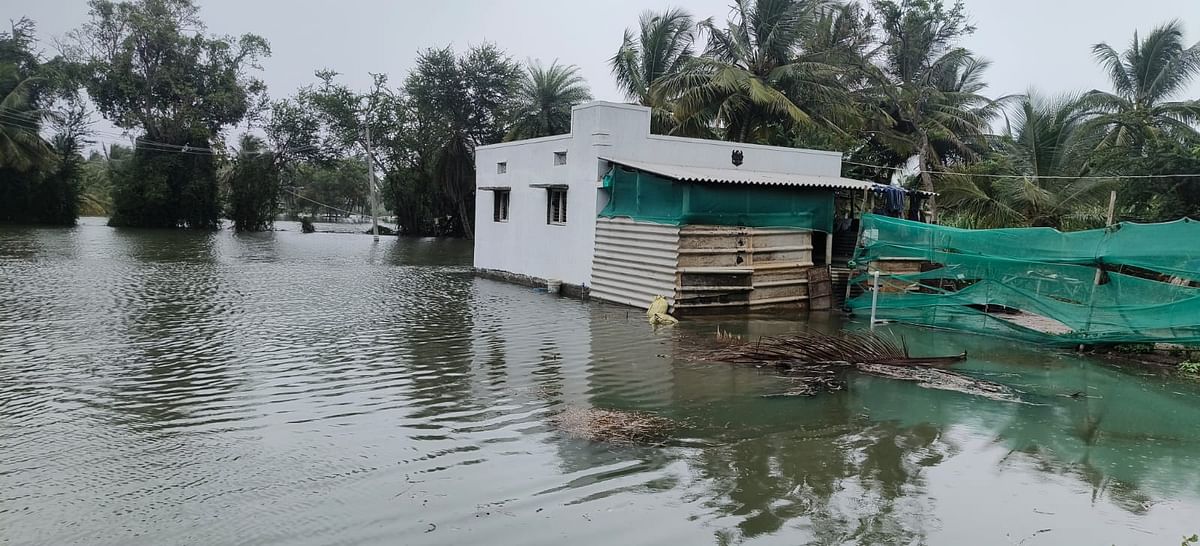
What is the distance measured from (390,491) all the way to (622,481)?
1648 mm

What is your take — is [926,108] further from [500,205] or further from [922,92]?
[500,205]

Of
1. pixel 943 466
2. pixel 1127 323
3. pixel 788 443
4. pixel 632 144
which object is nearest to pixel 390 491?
pixel 788 443

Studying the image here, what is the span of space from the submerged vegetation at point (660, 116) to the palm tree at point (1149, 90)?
0.06m

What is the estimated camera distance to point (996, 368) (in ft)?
32.9

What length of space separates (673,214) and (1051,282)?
6266 mm

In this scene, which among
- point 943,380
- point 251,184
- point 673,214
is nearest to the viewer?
point 943,380

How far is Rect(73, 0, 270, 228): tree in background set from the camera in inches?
1619

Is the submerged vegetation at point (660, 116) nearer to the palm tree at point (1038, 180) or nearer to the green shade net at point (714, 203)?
the palm tree at point (1038, 180)

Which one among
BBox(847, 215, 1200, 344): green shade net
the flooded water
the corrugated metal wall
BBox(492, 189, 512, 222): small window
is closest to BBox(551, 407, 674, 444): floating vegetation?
the flooded water

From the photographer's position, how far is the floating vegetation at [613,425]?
21.9 feet

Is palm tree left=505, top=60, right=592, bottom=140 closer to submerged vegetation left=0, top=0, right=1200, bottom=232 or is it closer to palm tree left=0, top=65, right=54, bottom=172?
submerged vegetation left=0, top=0, right=1200, bottom=232

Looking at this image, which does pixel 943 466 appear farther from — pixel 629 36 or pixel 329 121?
pixel 329 121

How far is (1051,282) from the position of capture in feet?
37.5

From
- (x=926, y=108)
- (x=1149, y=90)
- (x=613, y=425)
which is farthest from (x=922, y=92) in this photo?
(x=613, y=425)
